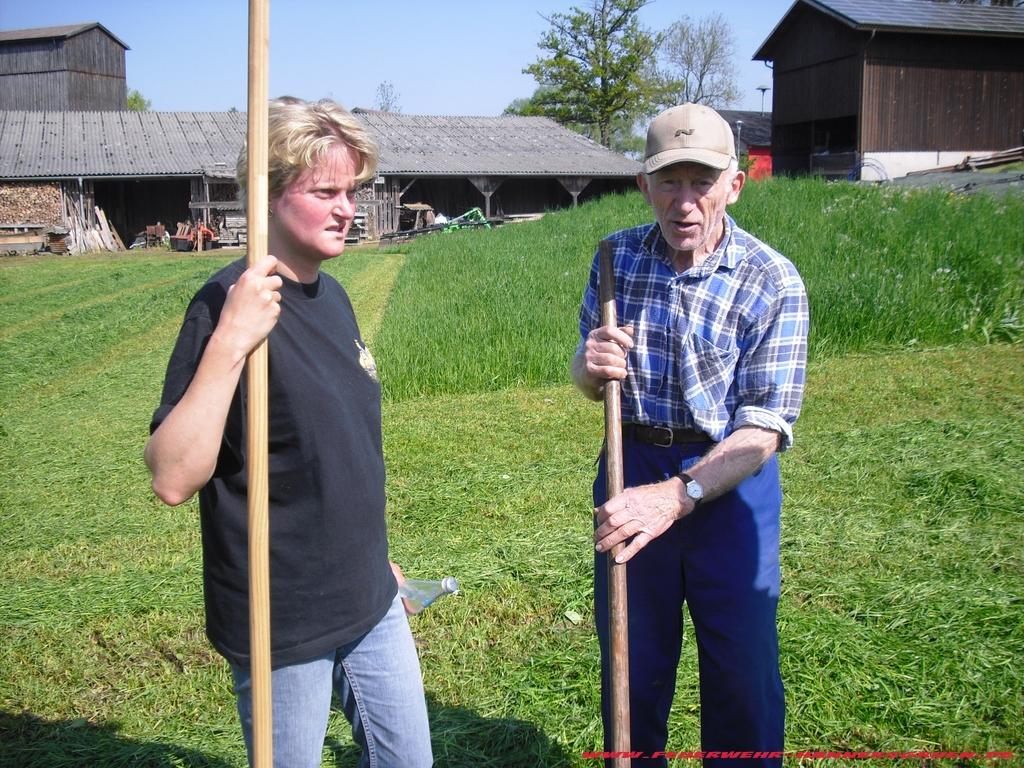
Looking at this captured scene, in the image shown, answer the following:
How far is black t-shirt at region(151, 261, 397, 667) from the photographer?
1.87 m

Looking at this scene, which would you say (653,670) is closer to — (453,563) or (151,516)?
(453,563)

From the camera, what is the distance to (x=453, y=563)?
4566mm

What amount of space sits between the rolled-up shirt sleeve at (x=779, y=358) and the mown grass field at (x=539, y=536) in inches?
59.2

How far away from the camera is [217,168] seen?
3234 centimetres

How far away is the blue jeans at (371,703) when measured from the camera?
199 cm

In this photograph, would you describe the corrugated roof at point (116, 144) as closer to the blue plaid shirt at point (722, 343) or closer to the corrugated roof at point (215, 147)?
the corrugated roof at point (215, 147)

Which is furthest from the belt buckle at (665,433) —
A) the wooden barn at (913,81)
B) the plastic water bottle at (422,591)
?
the wooden barn at (913,81)

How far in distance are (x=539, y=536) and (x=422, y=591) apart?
2.54 meters

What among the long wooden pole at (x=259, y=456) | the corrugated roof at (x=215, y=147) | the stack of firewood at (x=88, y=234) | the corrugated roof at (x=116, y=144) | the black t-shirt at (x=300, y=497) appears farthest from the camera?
the corrugated roof at (x=215, y=147)

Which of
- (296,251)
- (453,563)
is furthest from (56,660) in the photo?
(296,251)

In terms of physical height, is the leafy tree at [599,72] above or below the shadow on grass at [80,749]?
above

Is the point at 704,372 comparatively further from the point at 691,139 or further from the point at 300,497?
the point at 300,497

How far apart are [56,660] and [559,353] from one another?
5.95m

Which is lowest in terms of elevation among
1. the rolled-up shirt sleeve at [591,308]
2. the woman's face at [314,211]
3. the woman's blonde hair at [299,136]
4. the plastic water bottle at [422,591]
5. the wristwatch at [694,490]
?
the plastic water bottle at [422,591]
